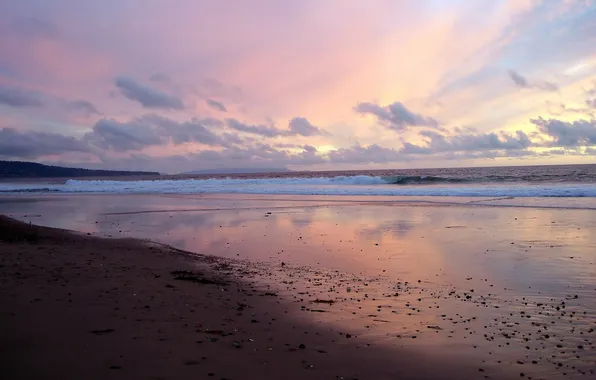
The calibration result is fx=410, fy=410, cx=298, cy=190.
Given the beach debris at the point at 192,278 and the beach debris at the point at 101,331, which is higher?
the beach debris at the point at 101,331

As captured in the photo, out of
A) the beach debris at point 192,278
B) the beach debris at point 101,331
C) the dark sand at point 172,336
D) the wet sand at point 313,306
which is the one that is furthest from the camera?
the beach debris at point 192,278

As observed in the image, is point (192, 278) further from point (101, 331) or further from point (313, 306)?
point (101, 331)

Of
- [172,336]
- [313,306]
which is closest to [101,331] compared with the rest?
[172,336]

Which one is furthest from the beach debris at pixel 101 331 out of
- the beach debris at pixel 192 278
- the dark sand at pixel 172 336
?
the beach debris at pixel 192 278

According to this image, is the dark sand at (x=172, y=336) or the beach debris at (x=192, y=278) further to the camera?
the beach debris at (x=192, y=278)

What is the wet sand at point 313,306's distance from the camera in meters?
5.19

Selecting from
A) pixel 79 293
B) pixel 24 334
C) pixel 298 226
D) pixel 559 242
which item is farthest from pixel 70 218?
pixel 559 242

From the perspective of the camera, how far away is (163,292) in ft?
26.9

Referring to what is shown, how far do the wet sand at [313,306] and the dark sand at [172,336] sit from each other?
0.09 ft

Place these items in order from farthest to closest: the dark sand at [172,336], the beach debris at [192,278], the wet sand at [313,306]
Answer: the beach debris at [192,278] → the wet sand at [313,306] → the dark sand at [172,336]

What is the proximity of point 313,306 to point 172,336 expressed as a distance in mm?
2740

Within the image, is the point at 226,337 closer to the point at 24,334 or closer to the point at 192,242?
the point at 24,334

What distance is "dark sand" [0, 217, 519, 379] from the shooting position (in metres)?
Answer: 4.91

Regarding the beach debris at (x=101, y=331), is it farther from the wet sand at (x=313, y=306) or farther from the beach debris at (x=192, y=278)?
the beach debris at (x=192, y=278)
